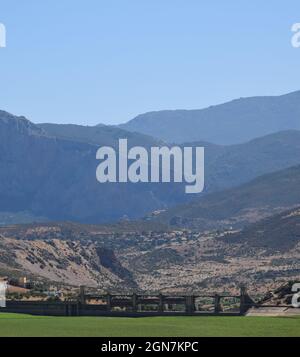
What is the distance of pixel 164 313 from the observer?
9294 cm

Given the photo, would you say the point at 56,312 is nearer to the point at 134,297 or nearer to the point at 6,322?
the point at 134,297

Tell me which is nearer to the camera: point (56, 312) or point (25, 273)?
point (56, 312)

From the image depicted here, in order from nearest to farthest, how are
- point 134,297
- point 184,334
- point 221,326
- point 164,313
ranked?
point 184,334
point 221,326
point 164,313
point 134,297

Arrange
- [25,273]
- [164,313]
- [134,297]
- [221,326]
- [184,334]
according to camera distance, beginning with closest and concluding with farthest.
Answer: [184,334] → [221,326] → [164,313] → [134,297] → [25,273]
